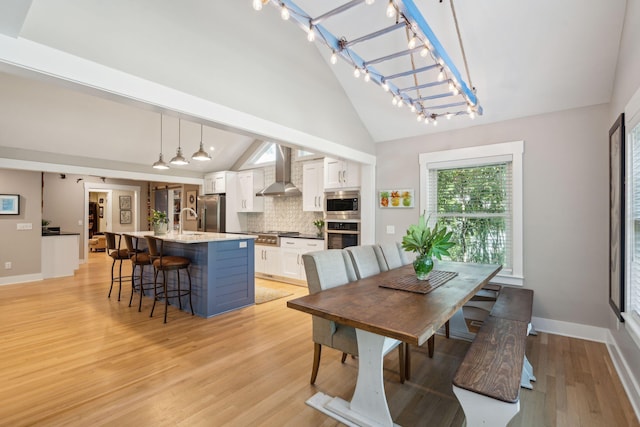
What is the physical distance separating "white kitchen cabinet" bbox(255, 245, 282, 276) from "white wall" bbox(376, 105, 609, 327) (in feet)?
12.7

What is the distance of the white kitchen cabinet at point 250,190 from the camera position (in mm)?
6660

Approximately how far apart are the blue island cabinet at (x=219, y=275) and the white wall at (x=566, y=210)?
3.49 m

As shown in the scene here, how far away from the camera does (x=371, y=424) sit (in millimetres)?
1828

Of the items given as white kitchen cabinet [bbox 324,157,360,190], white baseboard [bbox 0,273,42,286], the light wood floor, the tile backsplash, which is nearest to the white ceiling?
white kitchen cabinet [bbox 324,157,360,190]

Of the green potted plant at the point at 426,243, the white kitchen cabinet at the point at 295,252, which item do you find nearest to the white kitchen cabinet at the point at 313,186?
the white kitchen cabinet at the point at 295,252

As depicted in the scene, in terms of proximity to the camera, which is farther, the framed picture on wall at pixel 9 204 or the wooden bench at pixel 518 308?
the framed picture on wall at pixel 9 204

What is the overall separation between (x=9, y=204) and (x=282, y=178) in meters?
5.02

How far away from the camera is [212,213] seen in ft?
22.5

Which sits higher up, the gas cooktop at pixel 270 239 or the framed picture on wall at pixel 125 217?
the framed picture on wall at pixel 125 217

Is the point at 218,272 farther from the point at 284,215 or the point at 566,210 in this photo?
the point at 566,210

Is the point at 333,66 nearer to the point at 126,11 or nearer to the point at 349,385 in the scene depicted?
the point at 126,11

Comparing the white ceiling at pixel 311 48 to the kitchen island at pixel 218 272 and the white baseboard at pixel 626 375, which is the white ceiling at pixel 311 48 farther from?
the white baseboard at pixel 626 375

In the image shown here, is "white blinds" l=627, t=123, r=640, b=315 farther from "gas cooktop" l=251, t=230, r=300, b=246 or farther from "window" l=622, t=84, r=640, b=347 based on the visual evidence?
"gas cooktop" l=251, t=230, r=300, b=246

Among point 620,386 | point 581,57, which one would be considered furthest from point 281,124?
point 620,386
